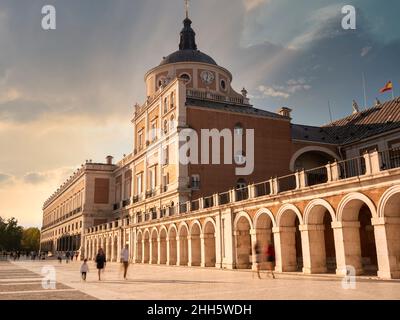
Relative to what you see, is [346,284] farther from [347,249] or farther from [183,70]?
[183,70]

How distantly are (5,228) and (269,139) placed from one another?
85424 mm

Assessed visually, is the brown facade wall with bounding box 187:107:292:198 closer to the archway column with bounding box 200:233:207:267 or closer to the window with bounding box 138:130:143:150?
the archway column with bounding box 200:233:207:267

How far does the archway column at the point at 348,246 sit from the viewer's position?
1706 centimetres

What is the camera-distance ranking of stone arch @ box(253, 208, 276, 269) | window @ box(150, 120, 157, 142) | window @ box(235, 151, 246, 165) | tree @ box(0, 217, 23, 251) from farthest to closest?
1. tree @ box(0, 217, 23, 251)
2. window @ box(150, 120, 157, 142)
3. window @ box(235, 151, 246, 165)
4. stone arch @ box(253, 208, 276, 269)

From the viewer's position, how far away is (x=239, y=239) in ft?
78.5

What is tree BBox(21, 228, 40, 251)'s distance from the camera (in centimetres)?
12323

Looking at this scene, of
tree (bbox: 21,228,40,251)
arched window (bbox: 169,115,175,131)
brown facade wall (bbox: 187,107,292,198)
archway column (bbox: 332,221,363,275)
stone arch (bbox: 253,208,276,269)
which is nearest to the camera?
archway column (bbox: 332,221,363,275)

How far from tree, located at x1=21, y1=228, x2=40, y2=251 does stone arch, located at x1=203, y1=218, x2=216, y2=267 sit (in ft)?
351

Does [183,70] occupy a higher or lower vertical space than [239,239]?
higher

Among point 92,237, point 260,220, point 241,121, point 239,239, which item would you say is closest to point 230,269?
point 239,239

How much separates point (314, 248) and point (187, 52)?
35.9 meters

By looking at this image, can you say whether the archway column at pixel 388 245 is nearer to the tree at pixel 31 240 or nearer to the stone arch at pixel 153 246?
the stone arch at pixel 153 246

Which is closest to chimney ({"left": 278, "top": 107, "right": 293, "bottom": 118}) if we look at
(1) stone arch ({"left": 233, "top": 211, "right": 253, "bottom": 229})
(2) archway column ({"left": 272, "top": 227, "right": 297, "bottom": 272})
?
(1) stone arch ({"left": 233, "top": 211, "right": 253, "bottom": 229})

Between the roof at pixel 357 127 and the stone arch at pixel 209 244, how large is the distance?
57.2 feet
